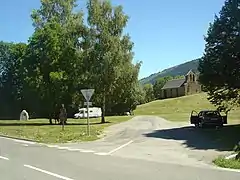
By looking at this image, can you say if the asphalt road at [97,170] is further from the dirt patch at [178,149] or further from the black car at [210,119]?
the black car at [210,119]

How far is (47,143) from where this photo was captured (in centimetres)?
2495

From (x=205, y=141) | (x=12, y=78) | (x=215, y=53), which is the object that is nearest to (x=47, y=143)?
(x=205, y=141)

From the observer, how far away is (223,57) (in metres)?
30.0

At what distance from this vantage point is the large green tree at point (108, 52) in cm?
4572

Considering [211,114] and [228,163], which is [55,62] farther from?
[228,163]

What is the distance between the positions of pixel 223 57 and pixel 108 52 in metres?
17.6

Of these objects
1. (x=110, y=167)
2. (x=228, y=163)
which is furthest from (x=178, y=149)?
(x=110, y=167)

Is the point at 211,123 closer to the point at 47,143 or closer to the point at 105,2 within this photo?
the point at 47,143

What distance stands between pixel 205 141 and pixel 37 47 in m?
30.9

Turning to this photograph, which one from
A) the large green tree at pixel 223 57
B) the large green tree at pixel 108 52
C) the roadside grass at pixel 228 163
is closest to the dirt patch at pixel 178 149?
the roadside grass at pixel 228 163

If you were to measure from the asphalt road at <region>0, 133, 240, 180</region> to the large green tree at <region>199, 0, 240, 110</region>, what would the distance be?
1555cm

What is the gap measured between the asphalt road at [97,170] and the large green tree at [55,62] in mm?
31265

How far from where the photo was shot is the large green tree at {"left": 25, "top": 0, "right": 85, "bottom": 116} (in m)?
47.8

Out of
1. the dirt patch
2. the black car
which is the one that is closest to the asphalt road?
the dirt patch
